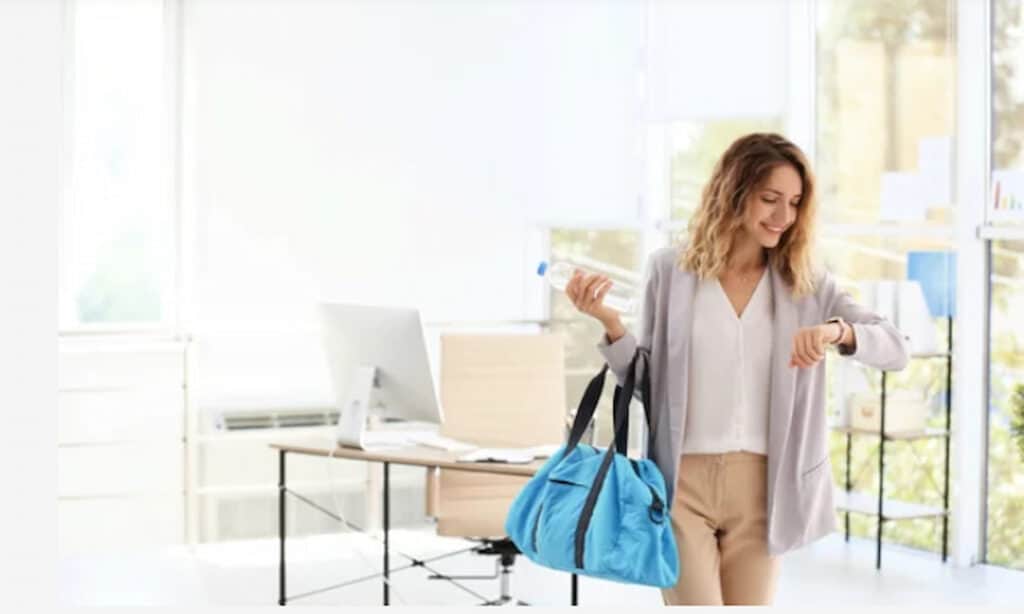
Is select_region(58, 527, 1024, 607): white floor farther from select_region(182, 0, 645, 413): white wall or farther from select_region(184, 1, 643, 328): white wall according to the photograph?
select_region(184, 1, 643, 328): white wall

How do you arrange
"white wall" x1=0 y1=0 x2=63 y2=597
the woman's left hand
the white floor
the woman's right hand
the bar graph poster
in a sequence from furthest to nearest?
the bar graph poster, the white floor, the woman's right hand, the woman's left hand, "white wall" x1=0 y1=0 x2=63 y2=597

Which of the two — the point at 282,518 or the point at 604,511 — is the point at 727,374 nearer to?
the point at 604,511

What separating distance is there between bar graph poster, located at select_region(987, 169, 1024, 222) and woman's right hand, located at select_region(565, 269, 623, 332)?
11.5 feet

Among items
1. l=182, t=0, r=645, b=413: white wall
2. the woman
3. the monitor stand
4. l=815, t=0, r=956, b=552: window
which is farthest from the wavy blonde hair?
l=182, t=0, r=645, b=413: white wall

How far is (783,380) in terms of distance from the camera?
269 cm

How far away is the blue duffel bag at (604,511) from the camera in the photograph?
2619mm

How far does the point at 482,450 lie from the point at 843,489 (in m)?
2.64

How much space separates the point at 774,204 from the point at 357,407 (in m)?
1.89

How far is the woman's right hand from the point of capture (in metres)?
2.64

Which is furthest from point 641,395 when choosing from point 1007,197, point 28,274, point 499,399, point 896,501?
point 896,501

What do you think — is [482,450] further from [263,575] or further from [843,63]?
[843,63]

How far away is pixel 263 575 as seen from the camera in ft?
18.8

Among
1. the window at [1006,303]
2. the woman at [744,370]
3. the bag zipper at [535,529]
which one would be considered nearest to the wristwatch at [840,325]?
the woman at [744,370]

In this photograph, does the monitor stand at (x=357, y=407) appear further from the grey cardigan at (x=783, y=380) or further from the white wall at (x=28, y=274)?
the white wall at (x=28, y=274)
